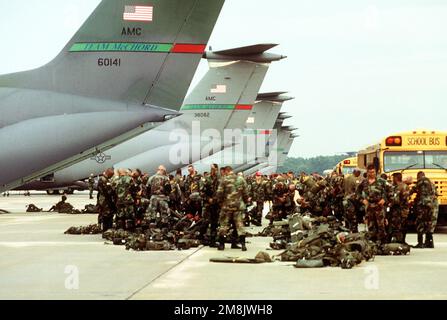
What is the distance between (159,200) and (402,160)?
707 cm

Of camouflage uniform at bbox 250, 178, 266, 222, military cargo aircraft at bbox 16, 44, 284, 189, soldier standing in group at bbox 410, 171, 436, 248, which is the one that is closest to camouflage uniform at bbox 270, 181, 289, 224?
camouflage uniform at bbox 250, 178, 266, 222

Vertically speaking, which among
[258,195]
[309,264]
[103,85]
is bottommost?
[309,264]

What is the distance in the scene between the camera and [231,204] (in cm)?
1498

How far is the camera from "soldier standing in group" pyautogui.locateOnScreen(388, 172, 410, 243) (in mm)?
14711

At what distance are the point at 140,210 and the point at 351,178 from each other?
5593 millimetres

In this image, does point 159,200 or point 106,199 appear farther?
point 106,199

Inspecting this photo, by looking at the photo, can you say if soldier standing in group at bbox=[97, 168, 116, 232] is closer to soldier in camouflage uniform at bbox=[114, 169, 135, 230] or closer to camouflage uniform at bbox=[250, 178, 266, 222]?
soldier in camouflage uniform at bbox=[114, 169, 135, 230]

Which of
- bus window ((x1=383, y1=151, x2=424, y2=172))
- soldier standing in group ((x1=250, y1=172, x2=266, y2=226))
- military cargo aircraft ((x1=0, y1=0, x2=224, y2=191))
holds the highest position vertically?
military cargo aircraft ((x1=0, y1=0, x2=224, y2=191))

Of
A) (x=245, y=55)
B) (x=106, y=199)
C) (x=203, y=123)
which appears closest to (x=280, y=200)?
(x=106, y=199)

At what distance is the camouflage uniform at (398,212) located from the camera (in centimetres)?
1471

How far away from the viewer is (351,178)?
19.0m

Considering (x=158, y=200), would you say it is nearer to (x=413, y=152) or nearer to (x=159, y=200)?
(x=159, y=200)

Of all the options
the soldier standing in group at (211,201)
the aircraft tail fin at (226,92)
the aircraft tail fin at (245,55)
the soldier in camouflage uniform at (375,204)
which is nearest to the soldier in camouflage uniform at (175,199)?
the soldier standing in group at (211,201)

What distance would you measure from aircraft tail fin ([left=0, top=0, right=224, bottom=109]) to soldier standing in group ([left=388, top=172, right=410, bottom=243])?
194 inches
